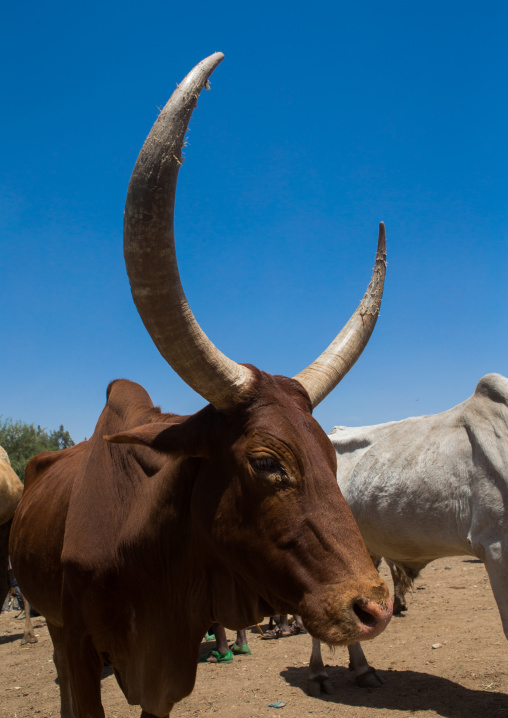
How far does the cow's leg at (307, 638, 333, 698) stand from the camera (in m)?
6.12

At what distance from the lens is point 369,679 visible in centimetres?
621

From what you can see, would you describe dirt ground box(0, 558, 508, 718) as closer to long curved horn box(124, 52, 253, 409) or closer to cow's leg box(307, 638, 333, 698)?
cow's leg box(307, 638, 333, 698)

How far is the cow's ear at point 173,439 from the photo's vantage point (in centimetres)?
268

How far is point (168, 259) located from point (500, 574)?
416 centimetres

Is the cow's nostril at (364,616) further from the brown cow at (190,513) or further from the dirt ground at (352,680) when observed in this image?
the dirt ground at (352,680)

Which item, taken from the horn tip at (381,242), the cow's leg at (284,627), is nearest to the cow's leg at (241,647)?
the cow's leg at (284,627)

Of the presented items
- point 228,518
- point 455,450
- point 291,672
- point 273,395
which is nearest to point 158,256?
point 273,395

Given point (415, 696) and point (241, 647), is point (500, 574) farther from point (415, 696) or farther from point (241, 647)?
point (241, 647)

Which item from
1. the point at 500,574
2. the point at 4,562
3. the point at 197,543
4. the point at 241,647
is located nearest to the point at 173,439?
the point at 197,543

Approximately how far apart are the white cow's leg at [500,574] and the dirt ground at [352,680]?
3.17 feet

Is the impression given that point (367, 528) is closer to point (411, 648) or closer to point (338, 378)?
point (411, 648)

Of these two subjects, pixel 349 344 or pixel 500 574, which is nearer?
pixel 349 344

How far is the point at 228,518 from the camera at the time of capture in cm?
256

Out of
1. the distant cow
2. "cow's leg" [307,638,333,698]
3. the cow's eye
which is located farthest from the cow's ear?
"cow's leg" [307,638,333,698]
